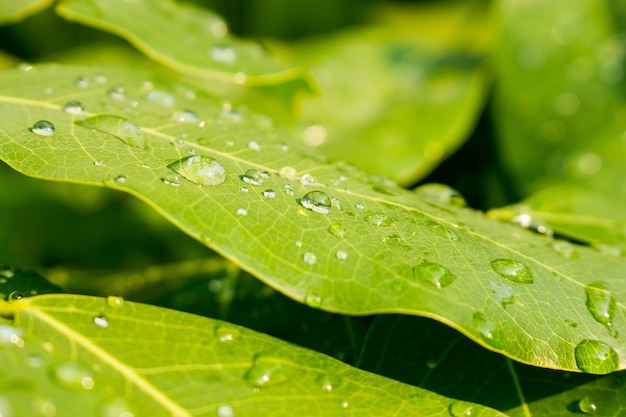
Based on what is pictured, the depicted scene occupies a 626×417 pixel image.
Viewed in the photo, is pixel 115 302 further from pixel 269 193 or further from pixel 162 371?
pixel 269 193

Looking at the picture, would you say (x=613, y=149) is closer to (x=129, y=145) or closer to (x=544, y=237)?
(x=544, y=237)

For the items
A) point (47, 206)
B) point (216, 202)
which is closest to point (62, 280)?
point (47, 206)

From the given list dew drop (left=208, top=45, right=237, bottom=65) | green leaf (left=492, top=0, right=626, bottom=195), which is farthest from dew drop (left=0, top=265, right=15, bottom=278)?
green leaf (left=492, top=0, right=626, bottom=195)

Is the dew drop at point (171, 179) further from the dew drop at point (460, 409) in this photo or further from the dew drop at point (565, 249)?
the dew drop at point (565, 249)

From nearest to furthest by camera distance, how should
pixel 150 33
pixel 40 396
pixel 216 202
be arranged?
pixel 40 396
pixel 216 202
pixel 150 33

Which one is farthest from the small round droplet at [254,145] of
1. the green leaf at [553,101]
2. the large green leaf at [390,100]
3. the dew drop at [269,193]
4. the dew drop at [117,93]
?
the green leaf at [553,101]

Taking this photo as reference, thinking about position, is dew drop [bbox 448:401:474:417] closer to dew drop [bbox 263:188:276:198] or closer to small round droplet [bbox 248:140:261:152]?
dew drop [bbox 263:188:276:198]

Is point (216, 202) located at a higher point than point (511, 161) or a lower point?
higher

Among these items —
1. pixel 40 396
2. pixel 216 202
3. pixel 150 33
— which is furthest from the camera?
pixel 150 33
